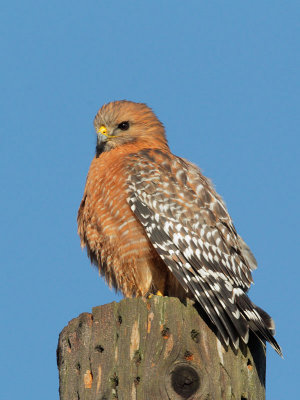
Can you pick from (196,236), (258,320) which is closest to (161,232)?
(196,236)

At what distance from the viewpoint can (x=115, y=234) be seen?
7.00 m

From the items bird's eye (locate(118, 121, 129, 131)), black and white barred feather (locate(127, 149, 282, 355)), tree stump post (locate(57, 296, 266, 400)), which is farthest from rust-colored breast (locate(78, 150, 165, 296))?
tree stump post (locate(57, 296, 266, 400))

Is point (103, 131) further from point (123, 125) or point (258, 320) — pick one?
point (258, 320)

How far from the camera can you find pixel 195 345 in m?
4.70

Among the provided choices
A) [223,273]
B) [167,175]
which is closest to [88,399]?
[223,273]

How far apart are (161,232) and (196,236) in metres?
0.46

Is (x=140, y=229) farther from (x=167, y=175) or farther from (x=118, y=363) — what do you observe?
(x=118, y=363)

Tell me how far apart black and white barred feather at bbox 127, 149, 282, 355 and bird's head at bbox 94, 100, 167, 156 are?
527mm

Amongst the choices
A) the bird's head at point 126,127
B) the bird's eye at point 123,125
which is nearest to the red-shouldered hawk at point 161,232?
the bird's head at point 126,127

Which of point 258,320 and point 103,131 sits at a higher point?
point 103,131

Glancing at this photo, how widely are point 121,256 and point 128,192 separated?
736 millimetres

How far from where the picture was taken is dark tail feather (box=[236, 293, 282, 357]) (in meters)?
5.55

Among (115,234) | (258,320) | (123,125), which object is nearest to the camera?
(258,320)

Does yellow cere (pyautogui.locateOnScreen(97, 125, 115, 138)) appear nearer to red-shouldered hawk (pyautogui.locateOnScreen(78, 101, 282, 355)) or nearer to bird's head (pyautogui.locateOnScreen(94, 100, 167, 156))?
bird's head (pyautogui.locateOnScreen(94, 100, 167, 156))
